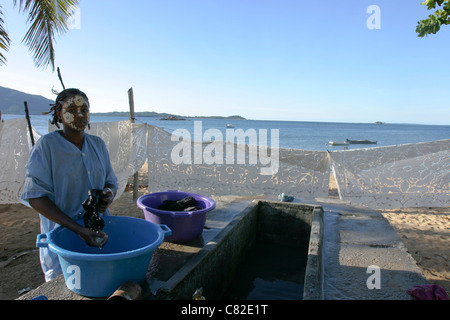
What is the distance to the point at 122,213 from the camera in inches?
235

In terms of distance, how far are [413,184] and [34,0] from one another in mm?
7432

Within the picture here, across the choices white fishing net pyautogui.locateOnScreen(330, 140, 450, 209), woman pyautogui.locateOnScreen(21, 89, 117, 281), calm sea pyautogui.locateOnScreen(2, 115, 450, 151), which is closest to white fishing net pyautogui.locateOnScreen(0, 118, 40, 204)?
woman pyautogui.locateOnScreen(21, 89, 117, 281)

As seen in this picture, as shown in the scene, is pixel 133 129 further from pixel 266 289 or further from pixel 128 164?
pixel 266 289

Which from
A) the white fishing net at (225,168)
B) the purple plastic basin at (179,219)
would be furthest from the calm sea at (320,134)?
the purple plastic basin at (179,219)

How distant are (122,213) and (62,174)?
4397mm

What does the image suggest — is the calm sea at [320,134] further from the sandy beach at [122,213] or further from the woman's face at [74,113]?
the woman's face at [74,113]

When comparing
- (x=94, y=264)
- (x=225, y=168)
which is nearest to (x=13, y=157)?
(x=225, y=168)

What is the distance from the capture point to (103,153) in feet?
6.80

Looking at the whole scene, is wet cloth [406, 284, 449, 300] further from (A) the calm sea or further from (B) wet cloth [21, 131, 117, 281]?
(A) the calm sea

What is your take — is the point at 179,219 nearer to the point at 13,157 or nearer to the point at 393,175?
the point at 13,157

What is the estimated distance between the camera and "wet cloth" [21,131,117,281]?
1.68 metres

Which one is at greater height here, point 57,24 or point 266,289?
point 57,24

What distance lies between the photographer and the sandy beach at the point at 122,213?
11.9ft
